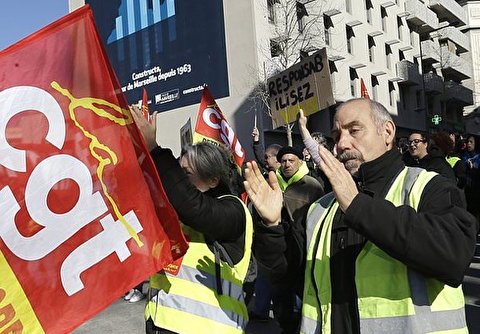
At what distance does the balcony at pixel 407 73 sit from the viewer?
1323 inches

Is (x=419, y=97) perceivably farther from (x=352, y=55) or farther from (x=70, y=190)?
(x=70, y=190)

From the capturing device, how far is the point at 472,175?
7453 mm

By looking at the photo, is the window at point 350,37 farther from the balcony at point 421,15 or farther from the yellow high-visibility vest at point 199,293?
the yellow high-visibility vest at point 199,293

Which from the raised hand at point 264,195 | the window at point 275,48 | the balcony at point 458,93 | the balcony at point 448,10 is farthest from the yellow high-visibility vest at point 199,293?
the balcony at point 448,10

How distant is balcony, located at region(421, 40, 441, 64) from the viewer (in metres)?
38.0

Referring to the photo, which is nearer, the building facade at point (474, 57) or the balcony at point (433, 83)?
the balcony at point (433, 83)

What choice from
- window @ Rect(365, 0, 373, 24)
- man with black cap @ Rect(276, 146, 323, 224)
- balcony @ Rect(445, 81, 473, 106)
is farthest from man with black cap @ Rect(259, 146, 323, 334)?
balcony @ Rect(445, 81, 473, 106)

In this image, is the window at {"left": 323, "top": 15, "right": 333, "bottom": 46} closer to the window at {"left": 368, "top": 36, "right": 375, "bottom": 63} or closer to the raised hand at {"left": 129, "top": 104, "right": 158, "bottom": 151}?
the window at {"left": 368, "top": 36, "right": 375, "bottom": 63}

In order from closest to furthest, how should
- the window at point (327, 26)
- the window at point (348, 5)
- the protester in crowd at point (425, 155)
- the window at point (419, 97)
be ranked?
the protester in crowd at point (425, 155) → the window at point (327, 26) → the window at point (348, 5) → the window at point (419, 97)

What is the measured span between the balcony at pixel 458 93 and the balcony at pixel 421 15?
505 cm

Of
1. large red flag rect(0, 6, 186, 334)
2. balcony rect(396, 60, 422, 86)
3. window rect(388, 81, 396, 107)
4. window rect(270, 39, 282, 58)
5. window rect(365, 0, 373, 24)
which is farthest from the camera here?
balcony rect(396, 60, 422, 86)

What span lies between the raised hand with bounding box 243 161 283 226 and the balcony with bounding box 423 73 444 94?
3746cm

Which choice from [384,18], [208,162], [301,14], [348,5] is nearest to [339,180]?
[208,162]

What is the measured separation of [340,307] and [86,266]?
99 centimetres
